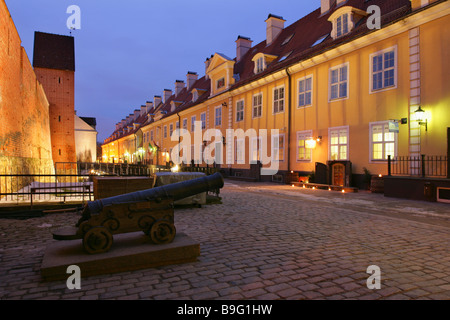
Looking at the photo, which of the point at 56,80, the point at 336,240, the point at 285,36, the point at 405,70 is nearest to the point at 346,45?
the point at 405,70

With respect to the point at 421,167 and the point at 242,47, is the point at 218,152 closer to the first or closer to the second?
the point at 242,47

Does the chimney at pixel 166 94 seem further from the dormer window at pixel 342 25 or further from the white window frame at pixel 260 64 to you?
the dormer window at pixel 342 25

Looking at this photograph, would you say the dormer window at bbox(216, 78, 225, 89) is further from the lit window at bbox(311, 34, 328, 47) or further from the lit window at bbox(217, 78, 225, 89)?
the lit window at bbox(311, 34, 328, 47)

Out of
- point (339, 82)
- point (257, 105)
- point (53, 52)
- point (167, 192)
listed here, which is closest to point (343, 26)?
point (339, 82)

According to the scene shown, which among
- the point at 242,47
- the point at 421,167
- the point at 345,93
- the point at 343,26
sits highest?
the point at 242,47

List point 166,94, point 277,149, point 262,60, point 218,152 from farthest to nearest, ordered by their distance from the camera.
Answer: point 166,94 → point 218,152 → point 262,60 → point 277,149

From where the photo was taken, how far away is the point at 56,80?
3319 centimetres

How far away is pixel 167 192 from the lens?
4.68 meters

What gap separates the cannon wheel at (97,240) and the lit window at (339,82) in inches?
585

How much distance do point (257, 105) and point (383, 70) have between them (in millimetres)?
10299

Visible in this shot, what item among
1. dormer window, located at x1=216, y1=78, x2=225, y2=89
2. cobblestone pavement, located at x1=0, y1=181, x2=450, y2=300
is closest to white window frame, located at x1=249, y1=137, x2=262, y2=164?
dormer window, located at x1=216, y1=78, x2=225, y2=89

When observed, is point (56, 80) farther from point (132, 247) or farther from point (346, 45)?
point (132, 247)

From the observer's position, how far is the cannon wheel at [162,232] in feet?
14.2

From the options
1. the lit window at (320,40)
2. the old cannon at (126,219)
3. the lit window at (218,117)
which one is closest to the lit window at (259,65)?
the lit window at (320,40)
